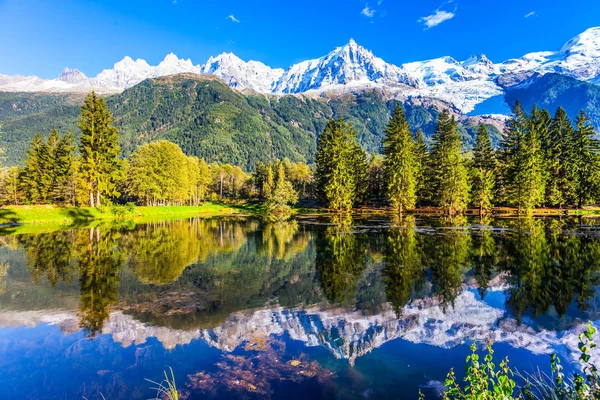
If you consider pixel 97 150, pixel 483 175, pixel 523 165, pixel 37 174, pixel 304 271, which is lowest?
pixel 304 271

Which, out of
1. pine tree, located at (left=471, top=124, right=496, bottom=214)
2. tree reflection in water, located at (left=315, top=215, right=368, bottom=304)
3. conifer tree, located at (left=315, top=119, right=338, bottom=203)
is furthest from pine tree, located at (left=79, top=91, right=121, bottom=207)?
pine tree, located at (left=471, top=124, right=496, bottom=214)

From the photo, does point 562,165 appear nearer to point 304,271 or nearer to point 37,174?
point 304,271

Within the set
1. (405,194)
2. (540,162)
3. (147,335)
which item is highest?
(540,162)

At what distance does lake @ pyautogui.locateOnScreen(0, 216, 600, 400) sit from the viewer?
888cm

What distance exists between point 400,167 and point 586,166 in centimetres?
3513

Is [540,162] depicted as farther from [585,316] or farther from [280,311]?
[280,311]

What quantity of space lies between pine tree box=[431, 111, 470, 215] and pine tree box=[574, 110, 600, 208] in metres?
20.3

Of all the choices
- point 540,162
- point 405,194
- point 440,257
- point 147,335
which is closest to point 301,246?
point 440,257

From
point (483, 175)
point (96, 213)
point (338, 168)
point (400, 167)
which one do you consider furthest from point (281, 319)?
point (483, 175)

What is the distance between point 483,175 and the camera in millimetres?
63969

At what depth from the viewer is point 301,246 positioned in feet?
98.4

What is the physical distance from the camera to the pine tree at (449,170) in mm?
60688

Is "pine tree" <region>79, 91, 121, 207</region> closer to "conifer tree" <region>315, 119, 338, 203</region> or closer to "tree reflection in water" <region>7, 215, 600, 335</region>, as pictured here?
"tree reflection in water" <region>7, 215, 600, 335</region>

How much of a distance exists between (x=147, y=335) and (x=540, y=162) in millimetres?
73772
